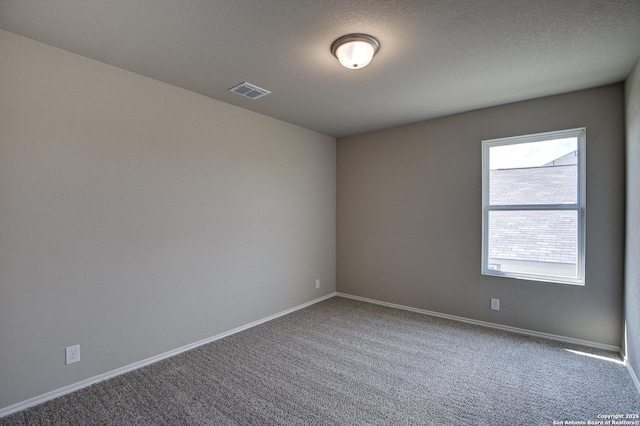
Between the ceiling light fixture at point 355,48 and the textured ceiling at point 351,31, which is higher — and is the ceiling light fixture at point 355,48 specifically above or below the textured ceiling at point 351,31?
below

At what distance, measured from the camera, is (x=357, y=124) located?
4355 mm

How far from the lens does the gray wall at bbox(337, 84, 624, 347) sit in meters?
3.04

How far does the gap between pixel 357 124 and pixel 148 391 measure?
3749 millimetres

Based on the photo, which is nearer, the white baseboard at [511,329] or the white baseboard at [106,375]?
the white baseboard at [106,375]

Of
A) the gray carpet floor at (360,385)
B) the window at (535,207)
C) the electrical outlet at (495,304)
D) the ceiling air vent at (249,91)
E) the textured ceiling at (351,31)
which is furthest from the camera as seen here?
the electrical outlet at (495,304)

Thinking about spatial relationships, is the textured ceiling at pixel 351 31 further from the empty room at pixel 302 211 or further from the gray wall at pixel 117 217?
the gray wall at pixel 117 217

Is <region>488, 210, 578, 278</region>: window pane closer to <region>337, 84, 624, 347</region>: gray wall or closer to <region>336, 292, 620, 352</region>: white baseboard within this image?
<region>337, 84, 624, 347</region>: gray wall

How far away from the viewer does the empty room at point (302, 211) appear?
209cm

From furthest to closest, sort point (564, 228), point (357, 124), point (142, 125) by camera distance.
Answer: point (357, 124), point (564, 228), point (142, 125)

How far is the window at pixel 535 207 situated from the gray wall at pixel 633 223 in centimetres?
41

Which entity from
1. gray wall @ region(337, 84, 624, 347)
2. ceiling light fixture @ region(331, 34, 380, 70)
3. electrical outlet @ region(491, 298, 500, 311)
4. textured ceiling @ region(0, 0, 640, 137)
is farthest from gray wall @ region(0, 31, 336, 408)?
electrical outlet @ region(491, 298, 500, 311)

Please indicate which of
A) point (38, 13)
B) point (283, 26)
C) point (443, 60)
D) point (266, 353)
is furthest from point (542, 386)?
point (38, 13)

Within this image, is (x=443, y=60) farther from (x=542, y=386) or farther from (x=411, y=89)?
(x=542, y=386)

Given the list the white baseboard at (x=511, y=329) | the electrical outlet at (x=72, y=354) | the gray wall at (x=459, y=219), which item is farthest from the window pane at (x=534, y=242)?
the electrical outlet at (x=72, y=354)
